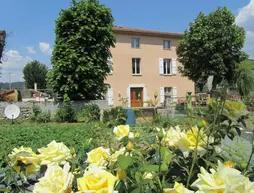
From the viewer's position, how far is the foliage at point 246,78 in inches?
60.9

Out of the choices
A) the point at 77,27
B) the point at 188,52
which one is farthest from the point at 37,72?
the point at 77,27

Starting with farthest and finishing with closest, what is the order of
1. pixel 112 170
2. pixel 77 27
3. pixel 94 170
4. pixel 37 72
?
pixel 37 72
pixel 77 27
pixel 112 170
pixel 94 170

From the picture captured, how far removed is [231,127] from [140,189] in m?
0.54

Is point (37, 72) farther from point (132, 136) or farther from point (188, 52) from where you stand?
point (132, 136)

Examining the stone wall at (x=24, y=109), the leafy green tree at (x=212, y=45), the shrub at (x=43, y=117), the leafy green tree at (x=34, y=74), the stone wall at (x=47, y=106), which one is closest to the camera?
the shrub at (x=43, y=117)

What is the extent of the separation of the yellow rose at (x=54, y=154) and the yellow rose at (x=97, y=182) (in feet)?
1.32

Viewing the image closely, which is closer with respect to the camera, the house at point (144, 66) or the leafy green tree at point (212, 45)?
the leafy green tree at point (212, 45)

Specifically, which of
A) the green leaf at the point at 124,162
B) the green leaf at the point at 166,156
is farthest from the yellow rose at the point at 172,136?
the green leaf at the point at 124,162

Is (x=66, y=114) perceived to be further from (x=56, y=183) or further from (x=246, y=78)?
(x=56, y=183)

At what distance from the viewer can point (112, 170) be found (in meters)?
1.34

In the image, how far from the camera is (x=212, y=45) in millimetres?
32594

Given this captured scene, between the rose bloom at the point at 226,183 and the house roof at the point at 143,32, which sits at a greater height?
the house roof at the point at 143,32

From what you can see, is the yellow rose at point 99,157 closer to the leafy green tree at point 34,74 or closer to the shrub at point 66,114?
the shrub at point 66,114

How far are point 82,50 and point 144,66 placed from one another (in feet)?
52.7
